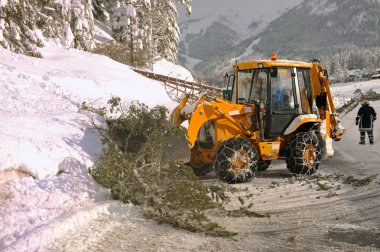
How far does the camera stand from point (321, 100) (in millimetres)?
10641

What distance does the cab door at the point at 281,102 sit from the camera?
979 centimetres

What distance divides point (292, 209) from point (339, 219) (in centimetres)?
83

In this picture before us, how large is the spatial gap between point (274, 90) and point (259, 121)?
0.76m

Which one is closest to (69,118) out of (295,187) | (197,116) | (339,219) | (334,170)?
(197,116)

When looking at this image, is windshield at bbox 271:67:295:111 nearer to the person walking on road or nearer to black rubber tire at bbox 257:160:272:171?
black rubber tire at bbox 257:160:272:171

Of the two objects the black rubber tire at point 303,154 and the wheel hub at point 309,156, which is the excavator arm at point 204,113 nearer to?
the black rubber tire at point 303,154

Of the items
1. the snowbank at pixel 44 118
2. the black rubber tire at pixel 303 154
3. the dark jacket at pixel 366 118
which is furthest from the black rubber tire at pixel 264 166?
the dark jacket at pixel 366 118

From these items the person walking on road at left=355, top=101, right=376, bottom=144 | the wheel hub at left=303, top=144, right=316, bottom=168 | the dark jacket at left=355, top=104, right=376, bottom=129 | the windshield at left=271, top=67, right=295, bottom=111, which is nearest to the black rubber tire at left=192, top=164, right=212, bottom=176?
the windshield at left=271, top=67, right=295, bottom=111

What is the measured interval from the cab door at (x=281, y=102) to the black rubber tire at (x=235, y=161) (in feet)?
3.73

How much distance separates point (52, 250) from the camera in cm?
486

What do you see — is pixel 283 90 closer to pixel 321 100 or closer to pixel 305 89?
pixel 305 89

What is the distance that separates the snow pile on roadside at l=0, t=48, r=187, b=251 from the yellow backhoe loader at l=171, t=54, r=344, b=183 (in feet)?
7.65

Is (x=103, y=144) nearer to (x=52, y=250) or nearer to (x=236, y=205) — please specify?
(x=236, y=205)

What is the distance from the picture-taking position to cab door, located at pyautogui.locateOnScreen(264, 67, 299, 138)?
9.79m
